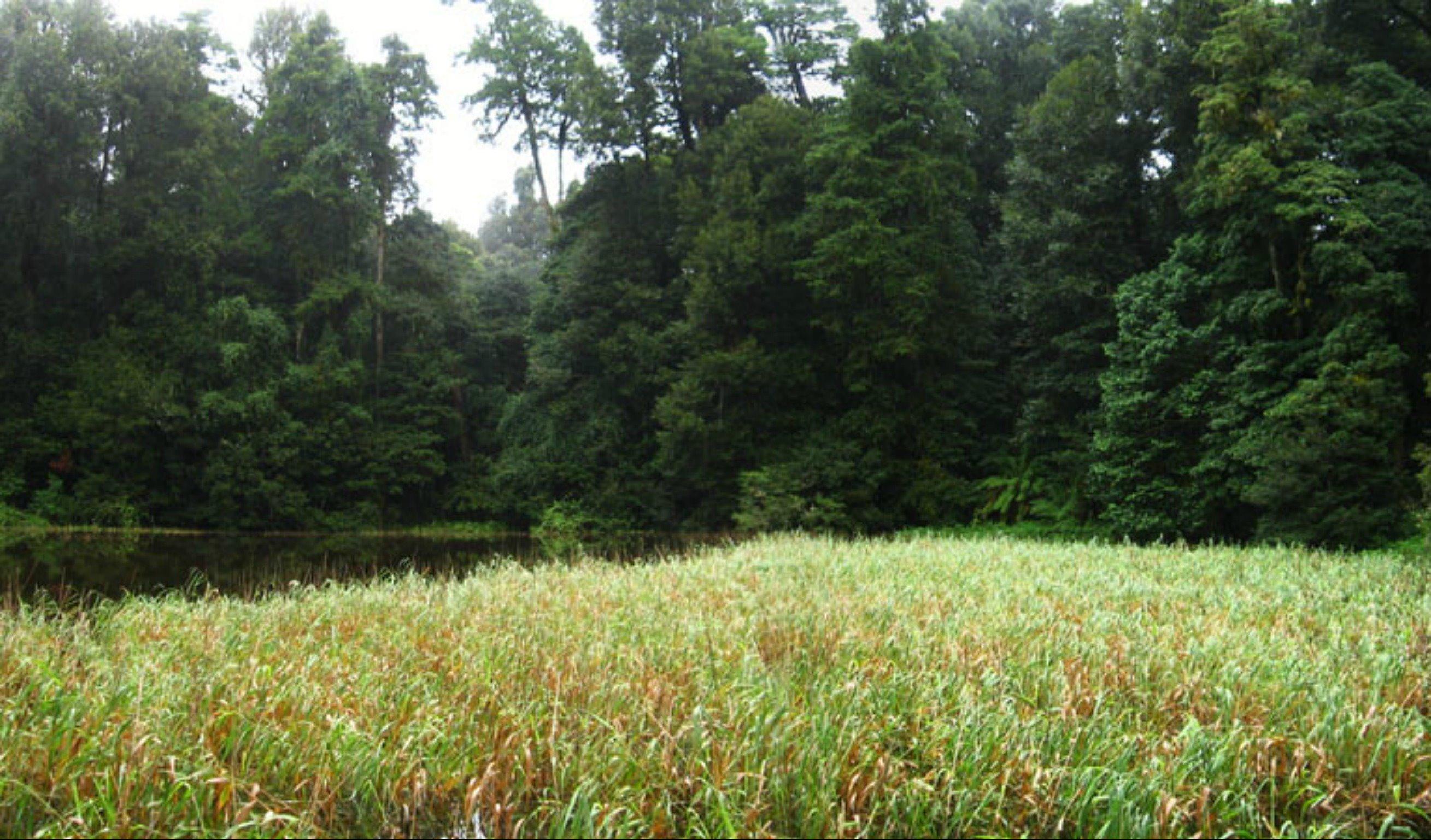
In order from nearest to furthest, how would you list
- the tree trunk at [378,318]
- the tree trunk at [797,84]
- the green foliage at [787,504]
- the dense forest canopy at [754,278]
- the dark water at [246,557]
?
the dark water at [246,557]
the dense forest canopy at [754,278]
the green foliage at [787,504]
the tree trunk at [797,84]
the tree trunk at [378,318]

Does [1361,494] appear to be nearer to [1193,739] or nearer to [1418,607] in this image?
[1418,607]

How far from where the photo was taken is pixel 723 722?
4.25 meters

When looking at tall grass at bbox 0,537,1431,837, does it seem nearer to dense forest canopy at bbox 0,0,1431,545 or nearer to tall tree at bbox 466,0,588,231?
dense forest canopy at bbox 0,0,1431,545

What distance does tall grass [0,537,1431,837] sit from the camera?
131 inches

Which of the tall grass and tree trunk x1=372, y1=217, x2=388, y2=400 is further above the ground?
tree trunk x1=372, y1=217, x2=388, y2=400

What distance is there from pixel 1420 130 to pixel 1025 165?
755cm

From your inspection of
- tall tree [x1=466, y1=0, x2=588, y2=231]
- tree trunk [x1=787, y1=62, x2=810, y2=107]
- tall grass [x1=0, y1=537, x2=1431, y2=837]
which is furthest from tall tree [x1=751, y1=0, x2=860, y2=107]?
tall grass [x1=0, y1=537, x2=1431, y2=837]

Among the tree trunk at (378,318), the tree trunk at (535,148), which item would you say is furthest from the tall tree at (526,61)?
the tree trunk at (378,318)

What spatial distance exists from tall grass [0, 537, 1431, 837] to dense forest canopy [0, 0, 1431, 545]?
36.5 feet

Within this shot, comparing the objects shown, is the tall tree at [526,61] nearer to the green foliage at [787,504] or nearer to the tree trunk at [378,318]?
the tree trunk at [378,318]

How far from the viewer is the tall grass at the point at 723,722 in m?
3.32

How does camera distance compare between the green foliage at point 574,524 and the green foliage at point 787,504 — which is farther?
the green foliage at point 574,524

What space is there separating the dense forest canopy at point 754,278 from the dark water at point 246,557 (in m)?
2.38

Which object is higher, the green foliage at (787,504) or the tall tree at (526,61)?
the tall tree at (526,61)
